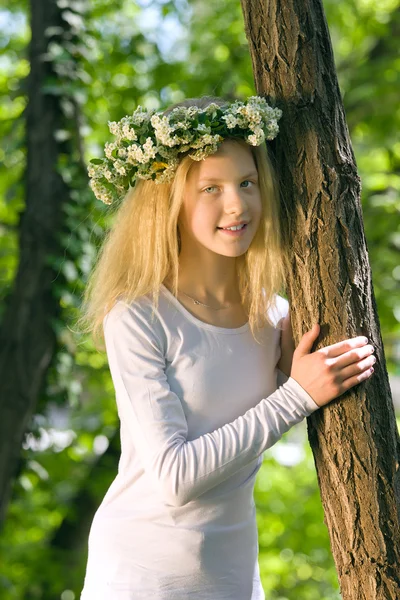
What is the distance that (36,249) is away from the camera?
17.8 feet

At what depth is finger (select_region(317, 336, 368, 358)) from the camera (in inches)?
79.7

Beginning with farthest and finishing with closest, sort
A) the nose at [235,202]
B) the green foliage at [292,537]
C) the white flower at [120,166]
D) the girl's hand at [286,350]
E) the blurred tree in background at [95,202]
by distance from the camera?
the green foliage at [292,537]
the blurred tree in background at [95,202]
the girl's hand at [286,350]
the white flower at [120,166]
the nose at [235,202]

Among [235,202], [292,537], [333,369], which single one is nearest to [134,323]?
[235,202]

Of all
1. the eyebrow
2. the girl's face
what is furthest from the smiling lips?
the eyebrow

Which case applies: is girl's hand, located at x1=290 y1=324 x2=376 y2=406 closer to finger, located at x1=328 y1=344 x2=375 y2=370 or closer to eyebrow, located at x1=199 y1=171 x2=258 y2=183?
finger, located at x1=328 y1=344 x2=375 y2=370

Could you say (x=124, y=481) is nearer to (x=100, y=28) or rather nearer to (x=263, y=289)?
(x=263, y=289)

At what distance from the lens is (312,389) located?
6.61 feet

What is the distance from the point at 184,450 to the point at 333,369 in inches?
15.2

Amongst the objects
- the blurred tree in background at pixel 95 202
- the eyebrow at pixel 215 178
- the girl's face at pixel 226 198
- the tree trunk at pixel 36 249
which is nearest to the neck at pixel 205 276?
the girl's face at pixel 226 198

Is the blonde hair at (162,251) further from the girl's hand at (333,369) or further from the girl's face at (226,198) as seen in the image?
the girl's hand at (333,369)

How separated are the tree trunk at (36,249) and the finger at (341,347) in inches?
140

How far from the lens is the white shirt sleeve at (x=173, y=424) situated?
196cm

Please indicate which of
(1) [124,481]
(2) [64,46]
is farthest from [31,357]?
(1) [124,481]

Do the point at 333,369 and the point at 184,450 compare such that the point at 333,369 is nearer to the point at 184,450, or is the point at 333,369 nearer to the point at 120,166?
the point at 184,450
